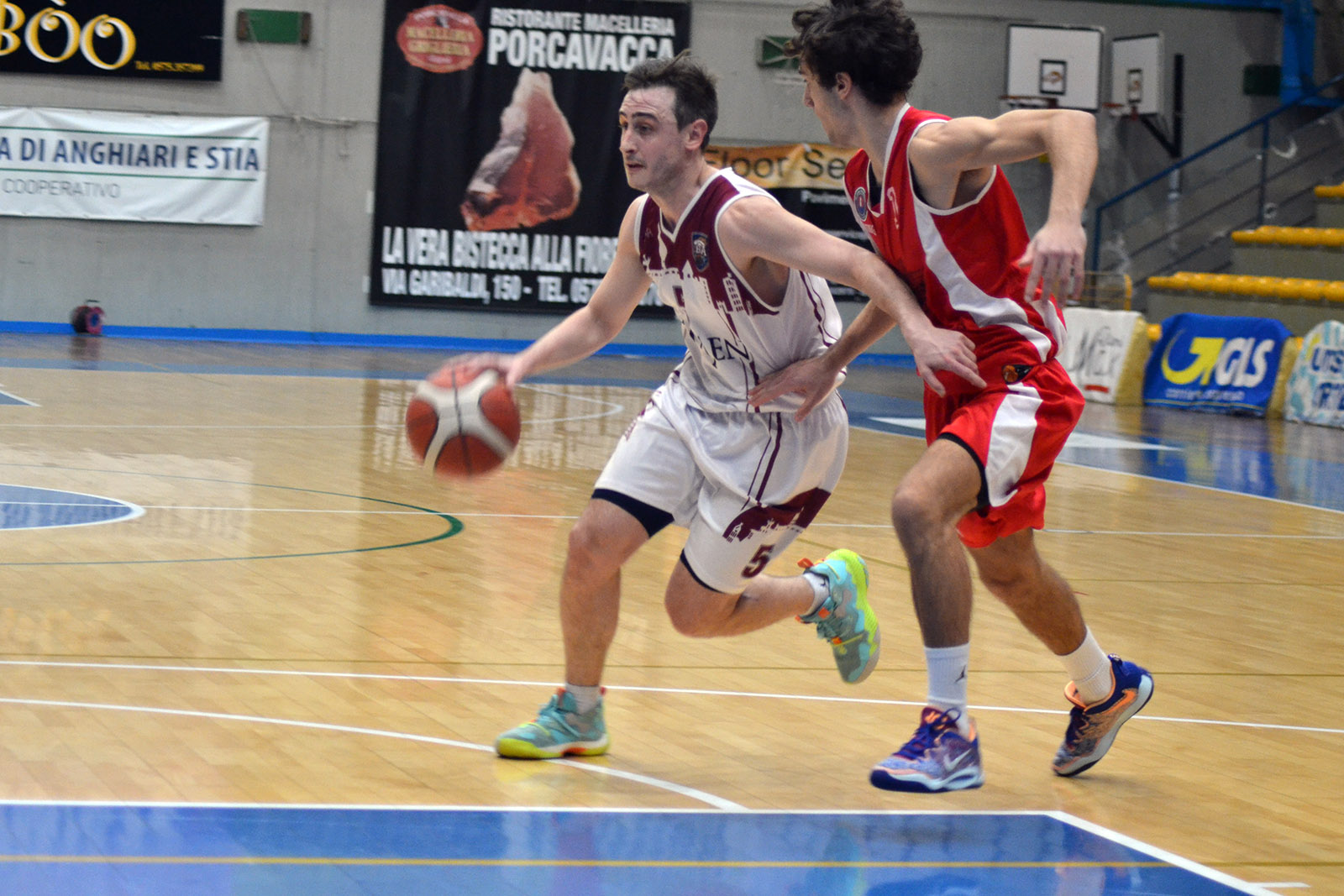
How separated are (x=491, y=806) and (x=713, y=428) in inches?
41.2

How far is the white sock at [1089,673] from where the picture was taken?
3984mm

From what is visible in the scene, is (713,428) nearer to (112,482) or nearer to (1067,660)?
(1067,660)

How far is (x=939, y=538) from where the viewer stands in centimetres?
354

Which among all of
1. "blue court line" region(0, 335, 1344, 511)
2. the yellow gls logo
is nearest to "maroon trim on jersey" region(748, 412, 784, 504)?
"blue court line" region(0, 335, 1344, 511)

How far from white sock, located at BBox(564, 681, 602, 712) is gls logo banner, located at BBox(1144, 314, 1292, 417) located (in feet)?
40.1

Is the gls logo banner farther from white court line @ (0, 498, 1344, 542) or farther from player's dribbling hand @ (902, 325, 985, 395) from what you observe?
player's dribbling hand @ (902, 325, 985, 395)

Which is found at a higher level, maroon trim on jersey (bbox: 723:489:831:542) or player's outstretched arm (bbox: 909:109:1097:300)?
player's outstretched arm (bbox: 909:109:1097:300)

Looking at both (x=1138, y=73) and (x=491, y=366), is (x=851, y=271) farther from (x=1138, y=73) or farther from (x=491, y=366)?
(x=1138, y=73)

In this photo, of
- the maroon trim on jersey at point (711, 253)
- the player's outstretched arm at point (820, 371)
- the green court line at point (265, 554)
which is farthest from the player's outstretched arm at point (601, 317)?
the green court line at point (265, 554)

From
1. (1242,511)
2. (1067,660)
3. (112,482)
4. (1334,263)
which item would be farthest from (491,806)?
(1334,263)

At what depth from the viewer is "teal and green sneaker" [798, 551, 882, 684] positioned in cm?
443

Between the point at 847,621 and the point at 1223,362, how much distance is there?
1207cm

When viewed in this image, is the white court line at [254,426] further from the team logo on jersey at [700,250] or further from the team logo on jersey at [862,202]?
the team logo on jersey at [862,202]

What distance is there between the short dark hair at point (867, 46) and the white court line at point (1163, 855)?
5.13 feet
